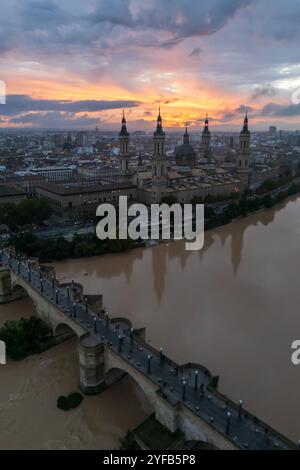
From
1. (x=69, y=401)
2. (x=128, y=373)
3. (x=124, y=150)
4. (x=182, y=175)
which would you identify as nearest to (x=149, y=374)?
(x=128, y=373)

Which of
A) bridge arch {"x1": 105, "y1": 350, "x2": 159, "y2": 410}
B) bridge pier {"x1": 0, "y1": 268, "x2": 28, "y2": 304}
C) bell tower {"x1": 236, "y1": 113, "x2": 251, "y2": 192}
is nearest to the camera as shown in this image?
bridge arch {"x1": 105, "y1": 350, "x2": 159, "y2": 410}

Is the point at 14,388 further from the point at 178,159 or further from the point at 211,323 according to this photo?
the point at 178,159

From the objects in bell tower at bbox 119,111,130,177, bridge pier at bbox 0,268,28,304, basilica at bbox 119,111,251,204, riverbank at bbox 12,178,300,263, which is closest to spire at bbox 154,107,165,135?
basilica at bbox 119,111,251,204

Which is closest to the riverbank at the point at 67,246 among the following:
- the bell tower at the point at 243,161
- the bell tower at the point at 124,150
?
the bell tower at the point at 124,150

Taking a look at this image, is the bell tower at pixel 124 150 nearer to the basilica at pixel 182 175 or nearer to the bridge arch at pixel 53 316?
the basilica at pixel 182 175

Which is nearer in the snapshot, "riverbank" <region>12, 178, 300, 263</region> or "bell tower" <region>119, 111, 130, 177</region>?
"riverbank" <region>12, 178, 300, 263</region>

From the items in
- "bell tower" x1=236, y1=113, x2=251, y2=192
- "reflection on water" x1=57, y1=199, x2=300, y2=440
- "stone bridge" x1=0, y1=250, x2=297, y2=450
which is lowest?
"reflection on water" x1=57, y1=199, x2=300, y2=440

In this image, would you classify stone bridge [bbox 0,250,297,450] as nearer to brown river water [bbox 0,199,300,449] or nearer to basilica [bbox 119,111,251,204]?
brown river water [bbox 0,199,300,449]
